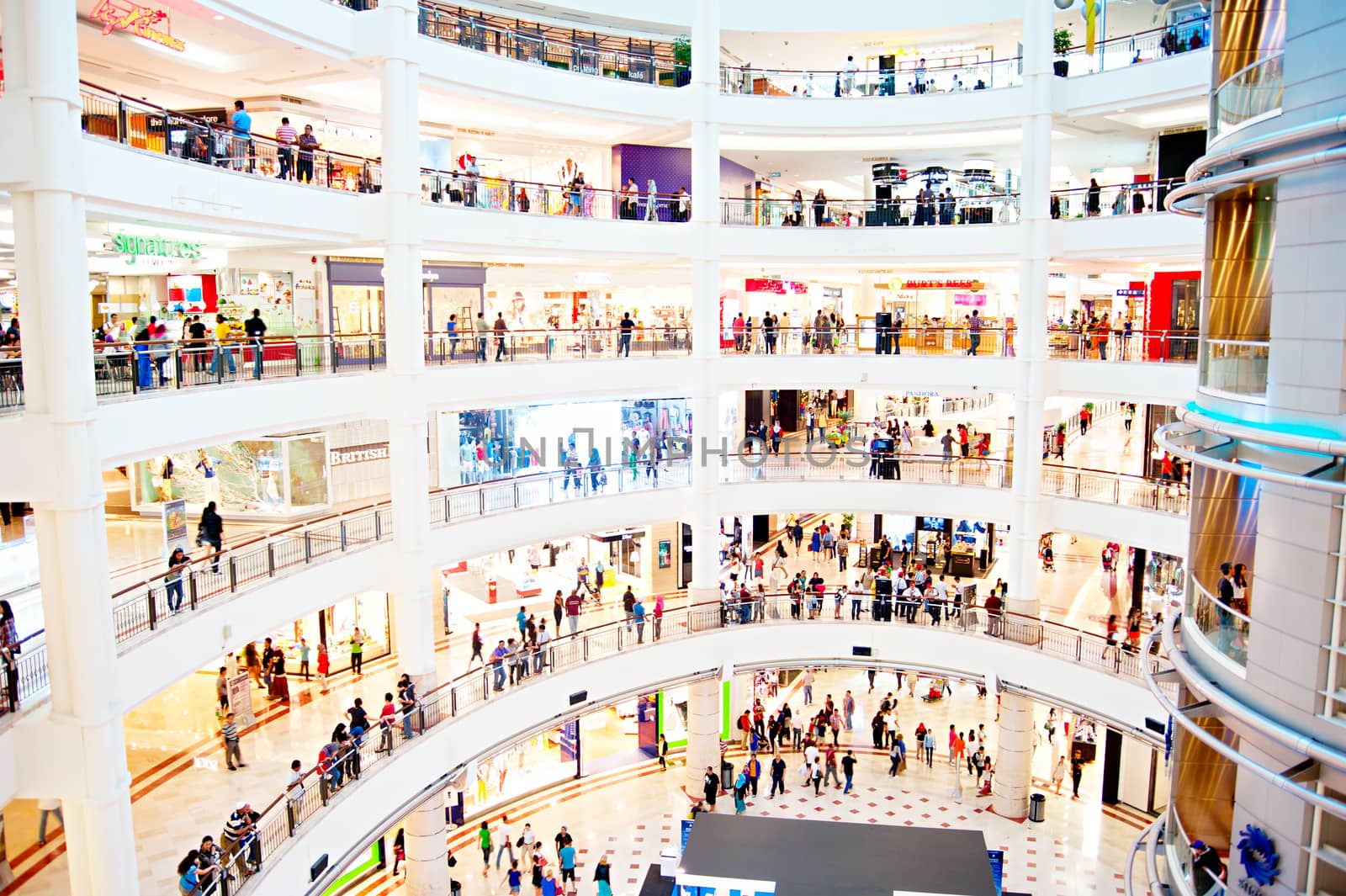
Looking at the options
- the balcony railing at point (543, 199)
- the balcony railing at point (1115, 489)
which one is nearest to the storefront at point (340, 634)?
the balcony railing at point (543, 199)

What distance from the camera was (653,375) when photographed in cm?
2188

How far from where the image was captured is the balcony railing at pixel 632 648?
13.2 meters

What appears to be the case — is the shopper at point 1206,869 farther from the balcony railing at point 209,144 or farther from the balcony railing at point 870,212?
the balcony railing at point 870,212

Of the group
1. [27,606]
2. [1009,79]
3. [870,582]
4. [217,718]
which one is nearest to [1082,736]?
[870,582]

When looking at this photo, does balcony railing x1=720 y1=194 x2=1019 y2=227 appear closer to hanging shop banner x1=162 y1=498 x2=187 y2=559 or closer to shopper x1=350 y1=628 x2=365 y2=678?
shopper x1=350 y1=628 x2=365 y2=678

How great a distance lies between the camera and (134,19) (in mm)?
15008

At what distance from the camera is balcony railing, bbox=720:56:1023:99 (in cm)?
2252

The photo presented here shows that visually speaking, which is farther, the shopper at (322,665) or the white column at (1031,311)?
the white column at (1031,311)

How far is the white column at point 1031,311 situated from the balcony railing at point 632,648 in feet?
3.75

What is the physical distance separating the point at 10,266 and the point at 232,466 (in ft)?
17.2

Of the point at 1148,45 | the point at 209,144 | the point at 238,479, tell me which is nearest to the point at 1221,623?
the point at 209,144

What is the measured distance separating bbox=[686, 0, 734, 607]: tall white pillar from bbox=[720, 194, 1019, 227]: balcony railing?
83 cm

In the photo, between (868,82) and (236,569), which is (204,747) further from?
(868,82)

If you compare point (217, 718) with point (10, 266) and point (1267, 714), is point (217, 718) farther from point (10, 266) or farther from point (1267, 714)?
point (1267, 714)
